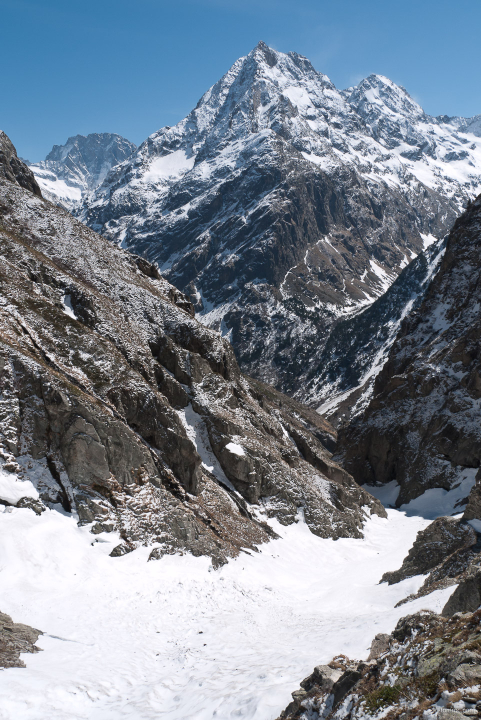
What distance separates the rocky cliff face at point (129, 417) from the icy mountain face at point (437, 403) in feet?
56.4

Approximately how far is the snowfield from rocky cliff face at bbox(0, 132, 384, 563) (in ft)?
5.09

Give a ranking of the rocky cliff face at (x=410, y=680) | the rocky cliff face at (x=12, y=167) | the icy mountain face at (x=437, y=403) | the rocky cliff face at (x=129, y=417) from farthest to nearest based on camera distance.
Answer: the icy mountain face at (x=437, y=403), the rocky cliff face at (x=12, y=167), the rocky cliff face at (x=129, y=417), the rocky cliff face at (x=410, y=680)

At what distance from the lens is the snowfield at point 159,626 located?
1303 cm

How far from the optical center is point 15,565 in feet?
61.0

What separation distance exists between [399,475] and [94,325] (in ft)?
161

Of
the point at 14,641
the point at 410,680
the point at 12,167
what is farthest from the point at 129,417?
the point at 12,167

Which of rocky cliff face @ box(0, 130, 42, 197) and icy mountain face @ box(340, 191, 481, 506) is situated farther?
icy mountain face @ box(340, 191, 481, 506)

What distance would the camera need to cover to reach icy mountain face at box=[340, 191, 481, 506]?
6238cm

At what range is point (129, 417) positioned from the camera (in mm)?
31016

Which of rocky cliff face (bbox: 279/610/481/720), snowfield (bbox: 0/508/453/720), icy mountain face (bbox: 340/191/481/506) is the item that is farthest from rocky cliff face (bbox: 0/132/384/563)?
icy mountain face (bbox: 340/191/481/506)

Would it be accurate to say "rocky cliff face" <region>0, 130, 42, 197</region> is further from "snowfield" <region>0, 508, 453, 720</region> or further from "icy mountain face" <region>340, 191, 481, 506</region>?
"icy mountain face" <region>340, 191, 481, 506</region>

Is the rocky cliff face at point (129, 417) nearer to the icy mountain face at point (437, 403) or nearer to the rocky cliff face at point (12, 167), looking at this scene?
the rocky cliff face at point (12, 167)

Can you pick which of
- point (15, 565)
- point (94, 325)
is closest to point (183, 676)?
point (15, 565)

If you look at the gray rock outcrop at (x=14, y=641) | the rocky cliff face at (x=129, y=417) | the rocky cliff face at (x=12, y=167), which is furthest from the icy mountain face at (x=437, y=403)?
the rocky cliff face at (x=12, y=167)
